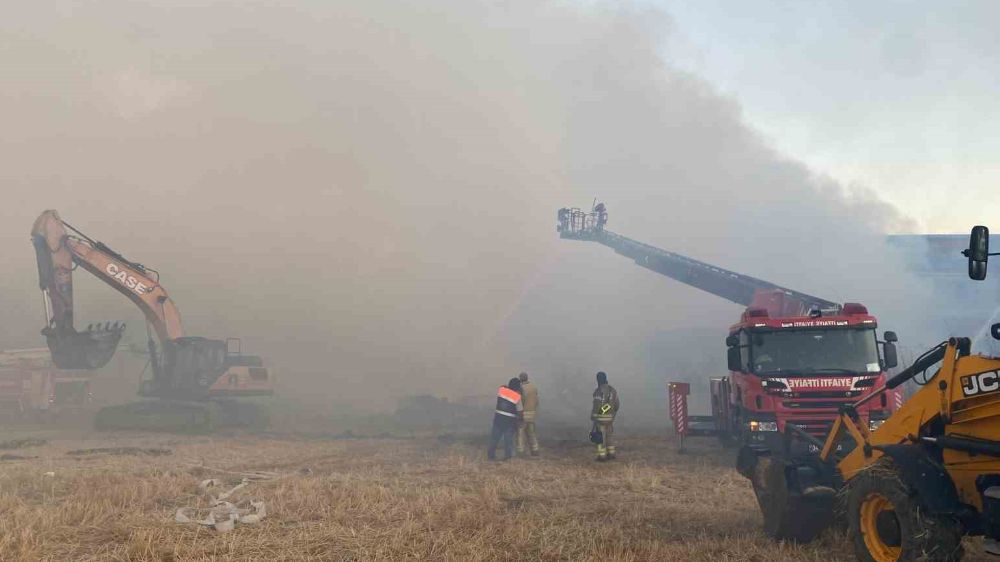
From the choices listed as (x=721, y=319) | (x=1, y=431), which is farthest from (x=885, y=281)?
(x=1, y=431)

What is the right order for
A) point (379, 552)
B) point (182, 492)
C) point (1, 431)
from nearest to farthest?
point (379, 552) < point (182, 492) < point (1, 431)

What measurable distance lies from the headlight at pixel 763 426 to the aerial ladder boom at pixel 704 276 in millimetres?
4307

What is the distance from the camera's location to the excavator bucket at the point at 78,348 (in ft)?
70.2

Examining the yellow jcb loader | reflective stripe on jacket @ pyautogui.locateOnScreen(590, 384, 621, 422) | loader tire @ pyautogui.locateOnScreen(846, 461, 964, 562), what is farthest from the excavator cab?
loader tire @ pyautogui.locateOnScreen(846, 461, 964, 562)

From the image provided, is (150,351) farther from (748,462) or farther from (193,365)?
(748,462)

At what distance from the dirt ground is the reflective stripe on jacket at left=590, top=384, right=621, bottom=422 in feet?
2.87

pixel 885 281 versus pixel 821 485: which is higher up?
pixel 885 281

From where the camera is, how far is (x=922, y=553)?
19.2ft

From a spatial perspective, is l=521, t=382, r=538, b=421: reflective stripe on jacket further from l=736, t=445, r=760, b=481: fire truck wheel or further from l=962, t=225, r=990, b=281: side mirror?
l=962, t=225, r=990, b=281: side mirror

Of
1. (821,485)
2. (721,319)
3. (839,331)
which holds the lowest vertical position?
(821,485)

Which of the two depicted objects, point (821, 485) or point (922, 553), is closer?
point (922, 553)

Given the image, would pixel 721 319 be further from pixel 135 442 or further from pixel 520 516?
pixel 520 516

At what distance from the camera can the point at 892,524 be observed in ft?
20.8

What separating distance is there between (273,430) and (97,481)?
12.1 meters
